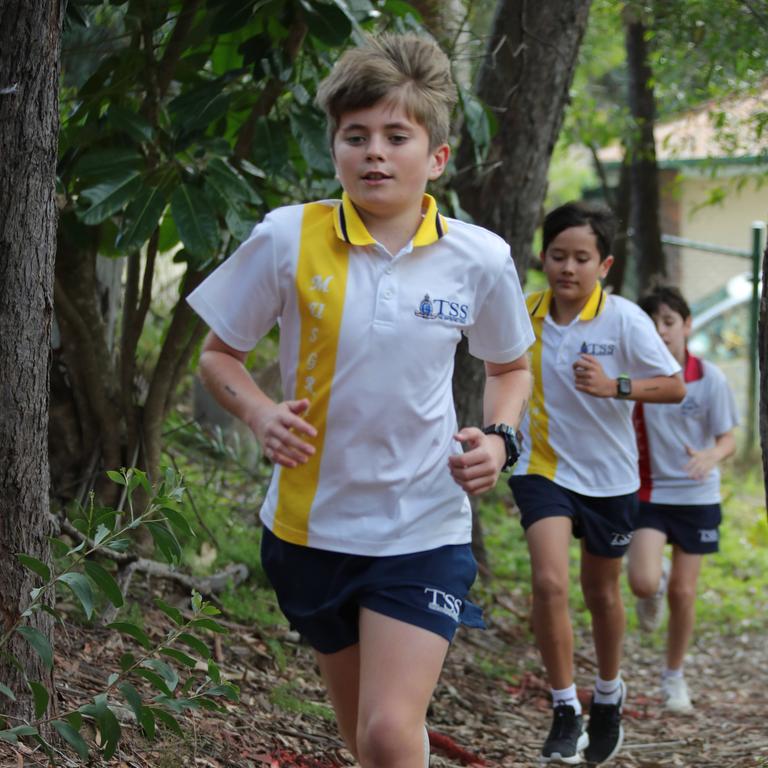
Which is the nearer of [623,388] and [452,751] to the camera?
[452,751]

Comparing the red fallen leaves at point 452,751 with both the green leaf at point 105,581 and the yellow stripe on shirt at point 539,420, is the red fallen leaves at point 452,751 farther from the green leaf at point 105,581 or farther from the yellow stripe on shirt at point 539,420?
the green leaf at point 105,581

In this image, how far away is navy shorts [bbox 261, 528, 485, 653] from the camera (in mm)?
3139

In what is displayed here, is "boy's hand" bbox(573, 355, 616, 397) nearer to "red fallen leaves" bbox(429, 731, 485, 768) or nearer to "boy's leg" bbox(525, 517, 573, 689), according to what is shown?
"boy's leg" bbox(525, 517, 573, 689)

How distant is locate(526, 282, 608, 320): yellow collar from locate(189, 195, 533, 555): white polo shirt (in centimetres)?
217

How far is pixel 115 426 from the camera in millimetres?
5527

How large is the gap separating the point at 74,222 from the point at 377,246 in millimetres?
2153

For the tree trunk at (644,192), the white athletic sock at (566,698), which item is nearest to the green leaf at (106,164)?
the white athletic sock at (566,698)

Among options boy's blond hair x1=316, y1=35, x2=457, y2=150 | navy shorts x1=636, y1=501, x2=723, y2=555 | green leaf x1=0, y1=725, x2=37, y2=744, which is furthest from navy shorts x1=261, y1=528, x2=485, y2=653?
navy shorts x1=636, y1=501, x2=723, y2=555

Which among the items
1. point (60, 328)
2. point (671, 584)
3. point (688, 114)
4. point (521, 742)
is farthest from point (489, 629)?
point (688, 114)

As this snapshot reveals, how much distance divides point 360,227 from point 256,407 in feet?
1.87

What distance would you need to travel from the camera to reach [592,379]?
511cm

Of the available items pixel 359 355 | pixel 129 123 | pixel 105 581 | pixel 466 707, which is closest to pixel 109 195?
pixel 129 123

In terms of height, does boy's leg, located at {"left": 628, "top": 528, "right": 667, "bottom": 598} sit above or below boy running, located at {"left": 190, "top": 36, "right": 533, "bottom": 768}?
below

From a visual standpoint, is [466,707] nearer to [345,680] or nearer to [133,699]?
[345,680]
